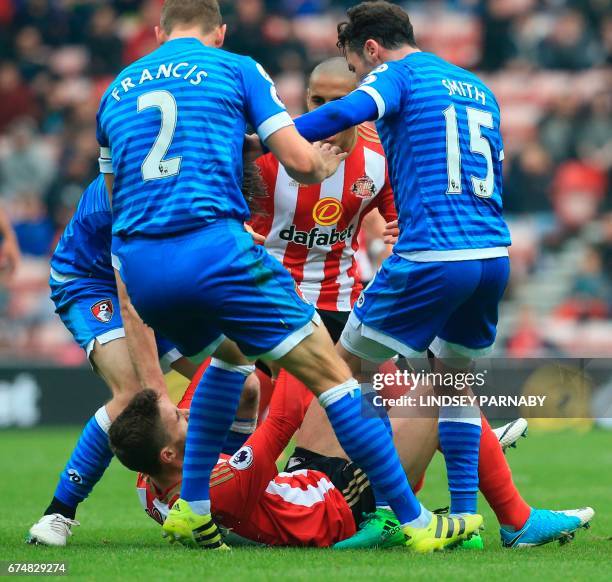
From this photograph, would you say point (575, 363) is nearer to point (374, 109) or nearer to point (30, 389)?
point (30, 389)

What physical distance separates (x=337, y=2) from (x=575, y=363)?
7.66 m

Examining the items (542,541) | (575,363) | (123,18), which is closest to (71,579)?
(542,541)

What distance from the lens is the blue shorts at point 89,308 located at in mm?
6090

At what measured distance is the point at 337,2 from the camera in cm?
1806

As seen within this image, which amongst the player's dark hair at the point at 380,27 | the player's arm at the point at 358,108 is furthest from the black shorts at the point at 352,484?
the player's dark hair at the point at 380,27

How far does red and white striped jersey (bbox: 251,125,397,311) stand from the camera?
22.6ft

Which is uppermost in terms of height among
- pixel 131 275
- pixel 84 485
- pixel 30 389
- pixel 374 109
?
pixel 374 109

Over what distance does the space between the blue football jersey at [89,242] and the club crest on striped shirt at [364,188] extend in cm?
147

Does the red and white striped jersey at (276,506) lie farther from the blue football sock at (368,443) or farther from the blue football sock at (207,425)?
the blue football sock at (368,443)

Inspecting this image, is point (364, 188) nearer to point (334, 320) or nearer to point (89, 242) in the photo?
point (334, 320)

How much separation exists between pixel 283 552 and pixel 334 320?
2127mm

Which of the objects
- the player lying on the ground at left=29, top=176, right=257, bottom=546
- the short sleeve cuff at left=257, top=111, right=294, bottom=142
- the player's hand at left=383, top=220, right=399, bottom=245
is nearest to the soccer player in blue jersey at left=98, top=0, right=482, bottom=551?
the short sleeve cuff at left=257, top=111, right=294, bottom=142

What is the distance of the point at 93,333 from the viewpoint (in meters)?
6.09

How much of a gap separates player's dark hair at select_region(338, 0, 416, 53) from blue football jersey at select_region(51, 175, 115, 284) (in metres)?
1.46
